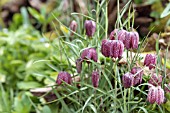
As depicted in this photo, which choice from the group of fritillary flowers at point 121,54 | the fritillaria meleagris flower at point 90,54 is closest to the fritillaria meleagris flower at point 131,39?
the group of fritillary flowers at point 121,54

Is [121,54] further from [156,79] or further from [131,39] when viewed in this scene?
[156,79]

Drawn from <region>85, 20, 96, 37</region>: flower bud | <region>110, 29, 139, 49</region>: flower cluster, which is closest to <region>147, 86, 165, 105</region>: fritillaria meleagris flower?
<region>110, 29, 139, 49</region>: flower cluster

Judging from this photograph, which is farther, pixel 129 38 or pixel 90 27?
pixel 90 27

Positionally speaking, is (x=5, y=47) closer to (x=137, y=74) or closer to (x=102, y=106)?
(x=102, y=106)

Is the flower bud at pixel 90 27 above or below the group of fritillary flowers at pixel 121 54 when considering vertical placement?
above

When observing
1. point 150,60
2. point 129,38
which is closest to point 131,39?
point 129,38

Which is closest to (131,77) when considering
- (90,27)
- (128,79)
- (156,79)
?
(128,79)

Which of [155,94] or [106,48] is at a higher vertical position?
[106,48]

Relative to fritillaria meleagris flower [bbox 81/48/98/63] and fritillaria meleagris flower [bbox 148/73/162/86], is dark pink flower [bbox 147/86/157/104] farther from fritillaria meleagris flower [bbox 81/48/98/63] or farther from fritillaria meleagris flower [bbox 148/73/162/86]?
fritillaria meleagris flower [bbox 81/48/98/63]

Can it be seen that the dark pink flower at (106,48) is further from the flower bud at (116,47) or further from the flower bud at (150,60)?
the flower bud at (150,60)
